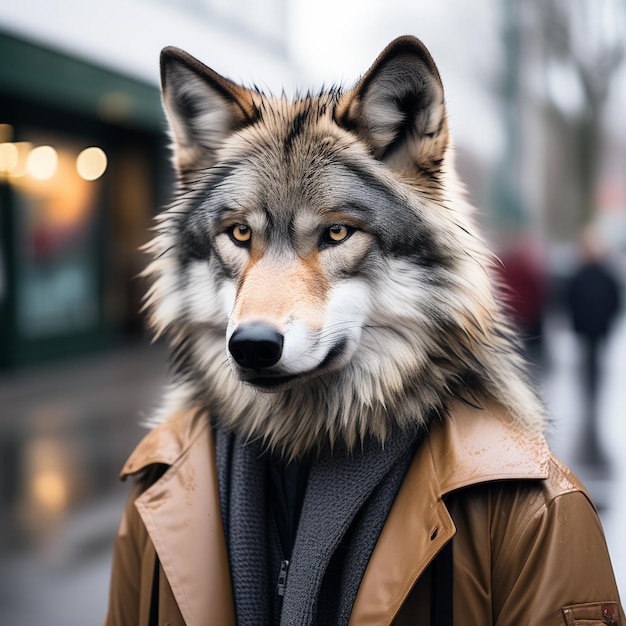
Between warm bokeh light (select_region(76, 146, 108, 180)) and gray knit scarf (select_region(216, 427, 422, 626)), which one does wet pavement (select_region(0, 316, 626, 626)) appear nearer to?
gray knit scarf (select_region(216, 427, 422, 626))

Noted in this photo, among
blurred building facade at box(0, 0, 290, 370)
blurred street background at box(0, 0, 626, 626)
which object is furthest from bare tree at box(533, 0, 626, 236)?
blurred building facade at box(0, 0, 290, 370)

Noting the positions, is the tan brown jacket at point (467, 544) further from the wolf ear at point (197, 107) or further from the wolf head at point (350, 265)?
the wolf ear at point (197, 107)

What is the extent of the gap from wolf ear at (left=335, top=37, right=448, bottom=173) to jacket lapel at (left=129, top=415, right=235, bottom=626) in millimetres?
953

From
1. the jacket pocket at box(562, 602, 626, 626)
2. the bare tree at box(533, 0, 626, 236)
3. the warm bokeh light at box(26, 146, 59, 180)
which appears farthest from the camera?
the bare tree at box(533, 0, 626, 236)

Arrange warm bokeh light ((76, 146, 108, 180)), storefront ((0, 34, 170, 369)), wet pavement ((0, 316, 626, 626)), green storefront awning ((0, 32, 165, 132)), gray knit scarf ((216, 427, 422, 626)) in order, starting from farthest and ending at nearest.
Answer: warm bokeh light ((76, 146, 108, 180)) → storefront ((0, 34, 170, 369)) → green storefront awning ((0, 32, 165, 132)) → wet pavement ((0, 316, 626, 626)) → gray knit scarf ((216, 427, 422, 626))

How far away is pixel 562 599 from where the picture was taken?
5.28 ft

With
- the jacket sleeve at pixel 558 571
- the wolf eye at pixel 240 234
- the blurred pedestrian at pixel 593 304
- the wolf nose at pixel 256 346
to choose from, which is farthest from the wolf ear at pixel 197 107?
the blurred pedestrian at pixel 593 304

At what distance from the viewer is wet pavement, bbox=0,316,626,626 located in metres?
4.58

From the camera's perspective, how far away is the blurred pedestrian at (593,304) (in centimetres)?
948

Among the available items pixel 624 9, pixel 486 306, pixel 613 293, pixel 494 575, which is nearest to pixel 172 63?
pixel 486 306

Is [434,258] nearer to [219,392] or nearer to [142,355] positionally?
[219,392]

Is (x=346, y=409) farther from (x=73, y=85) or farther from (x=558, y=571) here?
(x=73, y=85)

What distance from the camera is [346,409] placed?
1880mm

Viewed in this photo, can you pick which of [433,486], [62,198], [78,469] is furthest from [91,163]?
[433,486]
